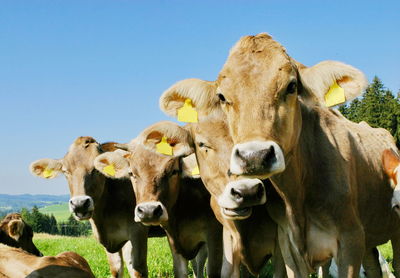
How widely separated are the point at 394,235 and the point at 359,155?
1802 mm

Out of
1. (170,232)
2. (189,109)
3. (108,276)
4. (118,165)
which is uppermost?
(189,109)

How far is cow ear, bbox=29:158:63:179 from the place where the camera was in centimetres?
916

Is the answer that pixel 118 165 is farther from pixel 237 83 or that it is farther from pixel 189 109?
pixel 237 83

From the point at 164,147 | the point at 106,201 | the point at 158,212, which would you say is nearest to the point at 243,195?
the point at 164,147

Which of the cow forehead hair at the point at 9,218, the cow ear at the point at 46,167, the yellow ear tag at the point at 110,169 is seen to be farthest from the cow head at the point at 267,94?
the cow forehead hair at the point at 9,218

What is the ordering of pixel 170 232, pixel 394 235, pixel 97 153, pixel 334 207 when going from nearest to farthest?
1. pixel 334 207
2. pixel 394 235
3. pixel 170 232
4. pixel 97 153

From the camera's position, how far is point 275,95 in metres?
3.94

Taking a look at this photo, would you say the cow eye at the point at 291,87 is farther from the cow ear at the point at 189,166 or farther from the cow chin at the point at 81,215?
the cow chin at the point at 81,215

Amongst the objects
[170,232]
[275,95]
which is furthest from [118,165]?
[275,95]

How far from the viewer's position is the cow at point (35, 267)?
584 centimetres

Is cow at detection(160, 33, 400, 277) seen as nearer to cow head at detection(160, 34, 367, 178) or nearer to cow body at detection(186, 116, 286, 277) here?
cow head at detection(160, 34, 367, 178)

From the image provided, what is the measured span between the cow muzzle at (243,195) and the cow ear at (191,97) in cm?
99

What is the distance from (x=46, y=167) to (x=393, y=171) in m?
6.18

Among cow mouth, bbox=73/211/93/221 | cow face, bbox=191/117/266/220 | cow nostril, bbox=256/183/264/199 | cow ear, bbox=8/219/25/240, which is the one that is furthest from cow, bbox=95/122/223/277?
cow ear, bbox=8/219/25/240
